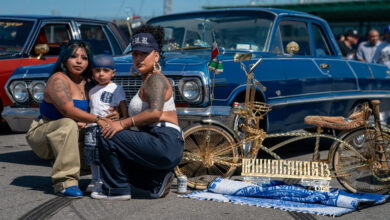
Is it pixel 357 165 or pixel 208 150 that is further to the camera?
pixel 208 150

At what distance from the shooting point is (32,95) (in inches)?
250

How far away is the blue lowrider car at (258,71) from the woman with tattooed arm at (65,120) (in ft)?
2.66

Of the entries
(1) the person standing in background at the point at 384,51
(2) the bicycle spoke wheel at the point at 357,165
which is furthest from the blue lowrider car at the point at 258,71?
(1) the person standing in background at the point at 384,51

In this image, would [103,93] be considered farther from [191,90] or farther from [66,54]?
[191,90]

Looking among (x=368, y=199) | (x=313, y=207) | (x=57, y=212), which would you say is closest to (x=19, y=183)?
(x=57, y=212)

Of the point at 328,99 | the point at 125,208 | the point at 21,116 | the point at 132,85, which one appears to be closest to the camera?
the point at 125,208

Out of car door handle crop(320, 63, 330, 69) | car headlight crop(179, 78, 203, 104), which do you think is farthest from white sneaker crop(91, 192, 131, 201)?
car door handle crop(320, 63, 330, 69)

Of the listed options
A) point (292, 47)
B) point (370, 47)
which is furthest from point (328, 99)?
point (370, 47)

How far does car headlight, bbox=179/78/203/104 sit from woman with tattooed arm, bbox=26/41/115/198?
3.24 ft

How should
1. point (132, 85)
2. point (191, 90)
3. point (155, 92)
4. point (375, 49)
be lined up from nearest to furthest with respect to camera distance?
point (155, 92) → point (191, 90) → point (132, 85) → point (375, 49)

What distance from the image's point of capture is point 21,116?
6355 millimetres

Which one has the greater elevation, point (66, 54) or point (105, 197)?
point (66, 54)

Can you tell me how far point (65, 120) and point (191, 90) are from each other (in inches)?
54.4

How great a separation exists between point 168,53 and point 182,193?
7.01 feet
